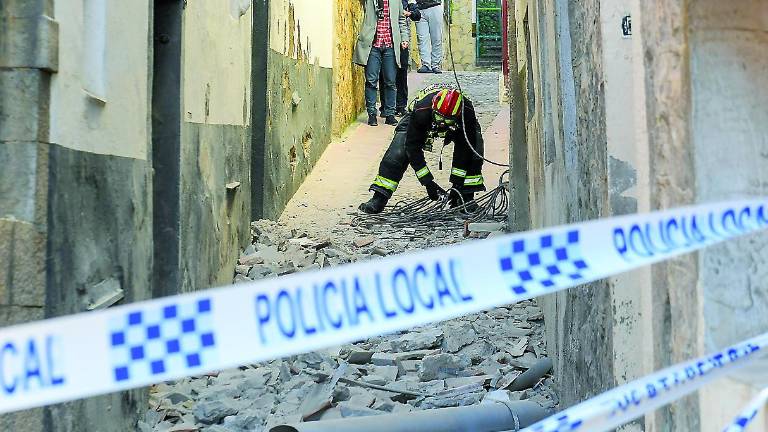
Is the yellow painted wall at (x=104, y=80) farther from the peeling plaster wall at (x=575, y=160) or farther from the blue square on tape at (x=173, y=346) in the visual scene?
the blue square on tape at (x=173, y=346)

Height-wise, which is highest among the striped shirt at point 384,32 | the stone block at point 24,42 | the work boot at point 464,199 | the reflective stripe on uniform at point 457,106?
the striped shirt at point 384,32

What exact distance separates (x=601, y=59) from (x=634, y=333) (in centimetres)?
88

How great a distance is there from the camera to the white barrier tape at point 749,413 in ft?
5.43

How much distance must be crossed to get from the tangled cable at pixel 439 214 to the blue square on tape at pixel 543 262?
315 inches

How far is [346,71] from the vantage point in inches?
588

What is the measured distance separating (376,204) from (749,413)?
9.01 meters

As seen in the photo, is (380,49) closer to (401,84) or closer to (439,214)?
(401,84)

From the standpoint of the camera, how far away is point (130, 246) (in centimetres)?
466

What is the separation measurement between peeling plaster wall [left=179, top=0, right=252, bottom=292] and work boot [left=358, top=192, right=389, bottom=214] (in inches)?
85.1

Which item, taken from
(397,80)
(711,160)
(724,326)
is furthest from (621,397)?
(397,80)

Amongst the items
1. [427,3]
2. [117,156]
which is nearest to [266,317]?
[117,156]

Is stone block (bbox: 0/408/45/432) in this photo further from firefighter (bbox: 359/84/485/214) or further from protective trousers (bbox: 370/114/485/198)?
protective trousers (bbox: 370/114/485/198)

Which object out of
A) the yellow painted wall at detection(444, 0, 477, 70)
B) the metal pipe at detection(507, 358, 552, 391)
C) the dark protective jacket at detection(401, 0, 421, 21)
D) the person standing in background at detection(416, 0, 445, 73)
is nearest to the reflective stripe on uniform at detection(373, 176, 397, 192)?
the metal pipe at detection(507, 358, 552, 391)

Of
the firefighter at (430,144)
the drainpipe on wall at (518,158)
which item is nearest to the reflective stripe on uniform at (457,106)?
the firefighter at (430,144)
